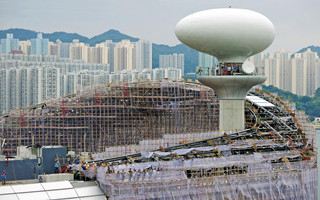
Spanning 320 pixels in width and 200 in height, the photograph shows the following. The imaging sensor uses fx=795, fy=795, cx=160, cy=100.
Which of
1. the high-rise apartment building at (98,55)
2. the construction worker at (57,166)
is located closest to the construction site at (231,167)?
the construction worker at (57,166)

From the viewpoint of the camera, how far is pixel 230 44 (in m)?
12.1

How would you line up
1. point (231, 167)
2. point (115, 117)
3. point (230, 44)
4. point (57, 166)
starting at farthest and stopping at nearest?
1. point (115, 117)
2. point (230, 44)
3. point (231, 167)
4. point (57, 166)

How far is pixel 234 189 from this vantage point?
1113 cm

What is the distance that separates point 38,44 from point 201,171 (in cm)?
2423

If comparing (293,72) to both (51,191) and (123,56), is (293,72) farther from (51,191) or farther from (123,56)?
(51,191)

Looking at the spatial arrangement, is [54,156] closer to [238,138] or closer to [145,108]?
[238,138]

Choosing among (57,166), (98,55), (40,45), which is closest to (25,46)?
(40,45)

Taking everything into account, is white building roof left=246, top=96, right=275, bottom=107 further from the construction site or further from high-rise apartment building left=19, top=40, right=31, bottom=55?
high-rise apartment building left=19, top=40, right=31, bottom=55

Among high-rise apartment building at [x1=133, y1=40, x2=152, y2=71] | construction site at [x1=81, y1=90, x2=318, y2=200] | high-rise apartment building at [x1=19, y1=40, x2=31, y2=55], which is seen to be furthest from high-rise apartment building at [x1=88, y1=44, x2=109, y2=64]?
construction site at [x1=81, y1=90, x2=318, y2=200]

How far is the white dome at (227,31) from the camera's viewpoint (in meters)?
11.9

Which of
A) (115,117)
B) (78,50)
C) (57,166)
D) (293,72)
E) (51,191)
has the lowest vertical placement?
(51,191)

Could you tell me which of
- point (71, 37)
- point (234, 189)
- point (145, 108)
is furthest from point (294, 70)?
point (234, 189)

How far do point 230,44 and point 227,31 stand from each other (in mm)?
279

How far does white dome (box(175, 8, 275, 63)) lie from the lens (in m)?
11.9
